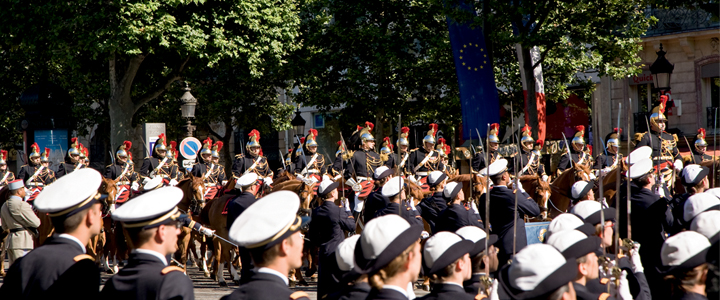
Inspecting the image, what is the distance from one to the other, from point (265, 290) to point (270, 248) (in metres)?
0.22

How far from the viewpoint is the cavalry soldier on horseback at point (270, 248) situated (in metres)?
3.72

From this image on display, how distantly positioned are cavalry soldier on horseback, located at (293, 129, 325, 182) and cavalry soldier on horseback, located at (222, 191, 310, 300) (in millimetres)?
12225

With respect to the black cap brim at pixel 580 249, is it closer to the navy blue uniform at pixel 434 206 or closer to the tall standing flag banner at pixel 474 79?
the navy blue uniform at pixel 434 206

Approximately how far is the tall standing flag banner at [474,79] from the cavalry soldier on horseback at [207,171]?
6.86 metres

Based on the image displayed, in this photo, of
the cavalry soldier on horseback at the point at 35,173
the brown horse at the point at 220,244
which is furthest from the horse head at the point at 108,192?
the cavalry soldier on horseback at the point at 35,173

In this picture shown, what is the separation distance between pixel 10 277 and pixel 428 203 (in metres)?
7.06

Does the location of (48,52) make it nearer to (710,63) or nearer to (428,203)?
(428,203)

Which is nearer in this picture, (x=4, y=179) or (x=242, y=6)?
(x=4, y=179)

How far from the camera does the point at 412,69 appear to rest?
1040 inches

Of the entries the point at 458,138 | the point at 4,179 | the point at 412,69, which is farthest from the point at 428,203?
the point at 458,138

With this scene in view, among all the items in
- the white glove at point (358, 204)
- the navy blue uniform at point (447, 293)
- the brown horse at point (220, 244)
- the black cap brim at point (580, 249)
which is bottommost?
the brown horse at point (220, 244)

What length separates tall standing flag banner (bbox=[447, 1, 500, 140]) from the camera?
2078 cm

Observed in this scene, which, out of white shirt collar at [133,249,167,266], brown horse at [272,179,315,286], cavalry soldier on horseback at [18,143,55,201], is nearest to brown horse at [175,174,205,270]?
brown horse at [272,179,315,286]

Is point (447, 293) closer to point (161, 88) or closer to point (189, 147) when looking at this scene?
point (189, 147)
